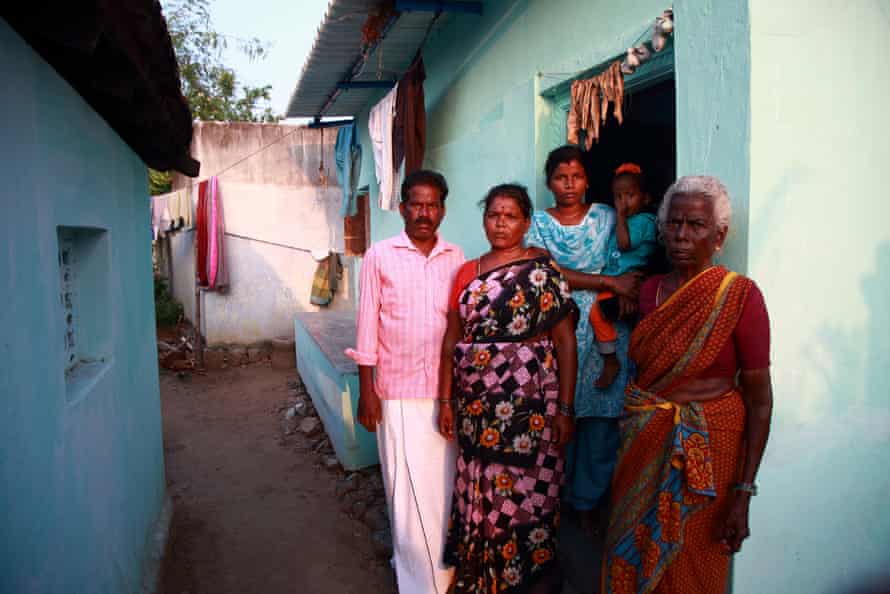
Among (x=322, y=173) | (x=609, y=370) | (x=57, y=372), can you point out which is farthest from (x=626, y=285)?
(x=322, y=173)

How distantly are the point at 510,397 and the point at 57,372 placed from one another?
154cm

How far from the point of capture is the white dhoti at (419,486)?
263cm

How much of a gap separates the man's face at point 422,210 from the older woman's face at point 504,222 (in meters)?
0.26

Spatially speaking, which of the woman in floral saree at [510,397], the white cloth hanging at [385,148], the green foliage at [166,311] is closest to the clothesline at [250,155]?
the green foliage at [166,311]

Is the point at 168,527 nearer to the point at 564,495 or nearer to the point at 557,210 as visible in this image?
the point at 564,495

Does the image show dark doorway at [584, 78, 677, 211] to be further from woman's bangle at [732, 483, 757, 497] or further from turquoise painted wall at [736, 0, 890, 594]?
woman's bangle at [732, 483, 757, 497]

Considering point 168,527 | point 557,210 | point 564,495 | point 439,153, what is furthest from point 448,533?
point 439,153

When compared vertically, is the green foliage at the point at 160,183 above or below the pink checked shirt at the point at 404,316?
above

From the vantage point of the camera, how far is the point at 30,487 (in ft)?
5.25

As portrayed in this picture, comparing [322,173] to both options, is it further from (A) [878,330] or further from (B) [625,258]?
(A) [878,330]

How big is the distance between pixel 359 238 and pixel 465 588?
284 inches

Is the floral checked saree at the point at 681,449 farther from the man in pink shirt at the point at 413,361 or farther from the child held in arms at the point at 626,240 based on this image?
the man in pink shirt at the point at 413,361

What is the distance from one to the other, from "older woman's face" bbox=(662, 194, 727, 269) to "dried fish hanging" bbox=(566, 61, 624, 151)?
2.57 ft

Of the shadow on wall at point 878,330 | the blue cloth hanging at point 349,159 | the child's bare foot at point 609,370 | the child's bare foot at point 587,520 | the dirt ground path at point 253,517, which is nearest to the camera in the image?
the shadow on wall at point 878,330
